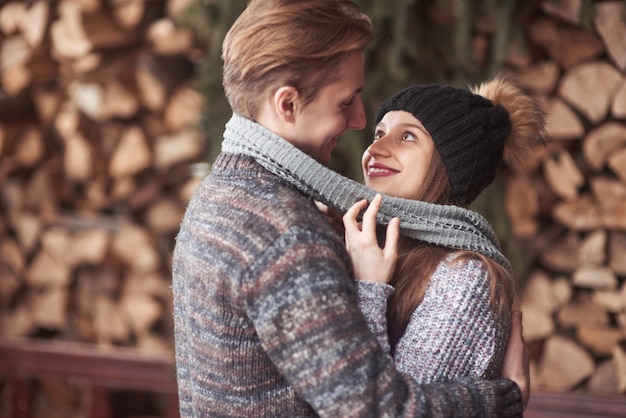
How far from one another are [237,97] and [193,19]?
1410 mm

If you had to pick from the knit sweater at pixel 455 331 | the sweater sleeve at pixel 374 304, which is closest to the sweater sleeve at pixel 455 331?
the knit sweater at pixel 455 331

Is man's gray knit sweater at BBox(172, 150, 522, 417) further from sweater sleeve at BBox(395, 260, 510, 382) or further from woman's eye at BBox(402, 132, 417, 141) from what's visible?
woman's eye at BBox(402, 132, 417, 141)

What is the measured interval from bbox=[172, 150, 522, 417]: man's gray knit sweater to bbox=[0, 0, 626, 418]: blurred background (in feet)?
3.81

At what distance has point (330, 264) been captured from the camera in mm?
1112

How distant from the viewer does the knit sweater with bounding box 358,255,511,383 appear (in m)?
1.27

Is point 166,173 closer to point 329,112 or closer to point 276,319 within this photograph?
point 329,112

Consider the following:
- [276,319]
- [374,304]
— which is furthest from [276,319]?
[374,304]

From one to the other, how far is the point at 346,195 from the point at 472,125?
0.32 meters

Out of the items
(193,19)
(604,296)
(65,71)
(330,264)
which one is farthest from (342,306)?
(65,71)

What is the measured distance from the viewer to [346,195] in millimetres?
1285

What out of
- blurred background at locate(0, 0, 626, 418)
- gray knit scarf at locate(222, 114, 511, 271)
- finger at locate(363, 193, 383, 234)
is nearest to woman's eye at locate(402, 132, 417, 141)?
gray knit scarf at locate(222, 114, 511, 271)

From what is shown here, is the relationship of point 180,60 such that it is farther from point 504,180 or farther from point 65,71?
point 504,180

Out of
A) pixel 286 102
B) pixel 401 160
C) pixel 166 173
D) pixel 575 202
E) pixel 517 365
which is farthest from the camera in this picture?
pixel 166 173

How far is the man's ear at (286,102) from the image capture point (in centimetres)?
117
